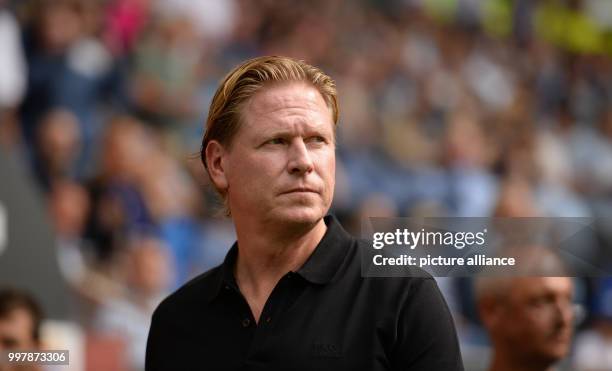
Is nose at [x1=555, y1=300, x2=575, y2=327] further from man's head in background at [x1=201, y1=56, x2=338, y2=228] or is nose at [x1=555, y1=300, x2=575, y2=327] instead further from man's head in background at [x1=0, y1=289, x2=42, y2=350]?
man's head in background at [x1=0, y1=289, x2=42, y2=350]

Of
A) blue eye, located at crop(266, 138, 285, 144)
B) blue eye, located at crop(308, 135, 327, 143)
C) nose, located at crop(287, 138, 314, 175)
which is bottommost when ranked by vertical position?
nose, located at crop(287, 138, 314, 175)

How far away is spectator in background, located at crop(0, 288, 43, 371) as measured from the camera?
2959mm

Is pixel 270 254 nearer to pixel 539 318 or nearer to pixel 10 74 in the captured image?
pixel 539 318

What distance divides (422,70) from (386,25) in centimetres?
47

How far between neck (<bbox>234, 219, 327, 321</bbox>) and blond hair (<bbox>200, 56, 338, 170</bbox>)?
198mm

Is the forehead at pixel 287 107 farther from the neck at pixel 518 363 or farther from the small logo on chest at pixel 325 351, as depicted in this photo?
the neck at pixel 518 363

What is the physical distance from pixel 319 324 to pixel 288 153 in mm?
308

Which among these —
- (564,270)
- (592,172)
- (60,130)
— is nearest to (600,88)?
(592,172)

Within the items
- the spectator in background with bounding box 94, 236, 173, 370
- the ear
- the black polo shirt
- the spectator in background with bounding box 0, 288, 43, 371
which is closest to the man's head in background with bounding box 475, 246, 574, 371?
the black polo shirt

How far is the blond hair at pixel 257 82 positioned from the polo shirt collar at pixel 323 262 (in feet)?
0.70

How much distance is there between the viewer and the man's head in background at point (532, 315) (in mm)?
2211

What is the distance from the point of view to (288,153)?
6.59 feet

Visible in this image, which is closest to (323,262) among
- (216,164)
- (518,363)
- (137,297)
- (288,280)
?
(288,280)

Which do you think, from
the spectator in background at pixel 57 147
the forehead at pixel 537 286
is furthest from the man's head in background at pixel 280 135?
the spectator in background at pixel 57 147
